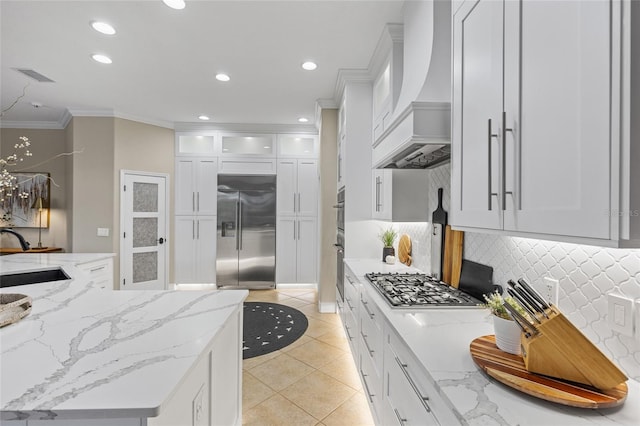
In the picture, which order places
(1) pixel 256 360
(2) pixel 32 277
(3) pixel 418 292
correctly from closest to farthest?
(3) pixel 418 292 < (2) pixel 32 277 < (1) pixel 256 360

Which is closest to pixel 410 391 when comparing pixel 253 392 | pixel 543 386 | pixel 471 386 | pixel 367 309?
pixel 471 386

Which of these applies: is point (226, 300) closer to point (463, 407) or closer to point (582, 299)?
point (463, 407)

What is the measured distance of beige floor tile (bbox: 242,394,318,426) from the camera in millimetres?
1953

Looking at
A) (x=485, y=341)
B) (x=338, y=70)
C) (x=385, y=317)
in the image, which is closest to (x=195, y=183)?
(x=338, y=70)

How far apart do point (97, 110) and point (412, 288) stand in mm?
4906

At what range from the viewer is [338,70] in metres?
3.16

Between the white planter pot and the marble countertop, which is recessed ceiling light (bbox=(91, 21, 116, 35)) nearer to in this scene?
the marble countertop

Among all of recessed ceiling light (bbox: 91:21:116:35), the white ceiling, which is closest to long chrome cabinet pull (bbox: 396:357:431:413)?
the white ceiling

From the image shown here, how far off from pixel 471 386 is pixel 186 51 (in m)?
3.24

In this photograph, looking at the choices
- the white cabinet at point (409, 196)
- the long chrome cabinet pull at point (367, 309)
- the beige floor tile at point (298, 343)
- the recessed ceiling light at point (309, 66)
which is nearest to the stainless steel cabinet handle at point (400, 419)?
the long chrome cabinet pull at point (367, 309)

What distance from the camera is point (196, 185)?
5113 mm

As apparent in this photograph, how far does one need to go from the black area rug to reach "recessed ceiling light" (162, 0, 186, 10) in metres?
2.89

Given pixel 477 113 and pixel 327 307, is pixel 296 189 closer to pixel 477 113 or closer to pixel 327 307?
pixel 327 307

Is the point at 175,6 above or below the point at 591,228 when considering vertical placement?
above
